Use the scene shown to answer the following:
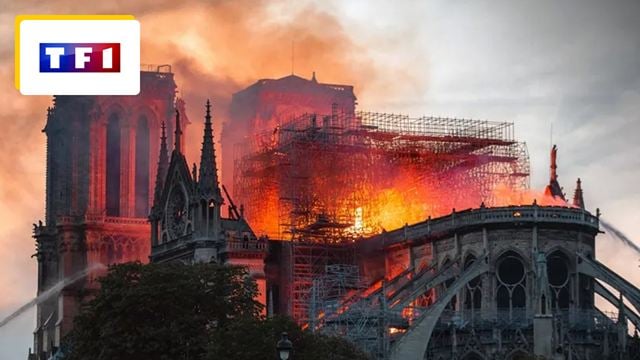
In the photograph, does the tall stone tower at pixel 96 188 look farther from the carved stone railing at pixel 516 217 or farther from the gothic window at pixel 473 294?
the gothic window at pixel 473 294

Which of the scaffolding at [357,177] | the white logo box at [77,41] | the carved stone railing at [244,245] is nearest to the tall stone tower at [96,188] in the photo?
the scaffolding at [357,177]

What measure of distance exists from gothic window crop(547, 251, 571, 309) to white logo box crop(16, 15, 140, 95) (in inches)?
2600

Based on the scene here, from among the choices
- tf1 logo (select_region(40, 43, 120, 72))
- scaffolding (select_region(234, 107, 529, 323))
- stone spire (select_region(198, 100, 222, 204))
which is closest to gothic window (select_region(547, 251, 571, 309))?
scaffolding (select_region(234, 107, 529, 323))

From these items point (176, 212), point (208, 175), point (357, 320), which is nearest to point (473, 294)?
point (357, 320)

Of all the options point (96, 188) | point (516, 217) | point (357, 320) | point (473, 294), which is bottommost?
point (357, 320)

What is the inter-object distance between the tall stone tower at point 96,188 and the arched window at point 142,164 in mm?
91

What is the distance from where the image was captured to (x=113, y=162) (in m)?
180

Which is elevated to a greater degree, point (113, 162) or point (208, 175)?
point (113, 162)

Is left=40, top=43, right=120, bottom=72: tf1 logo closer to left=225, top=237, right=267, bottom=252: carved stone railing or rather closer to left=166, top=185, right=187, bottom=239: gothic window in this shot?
left=225, top=237, right=267, bottom=252: carved stone railing

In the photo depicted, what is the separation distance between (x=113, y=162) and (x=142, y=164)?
9.04 feet

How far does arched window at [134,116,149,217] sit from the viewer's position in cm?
18000

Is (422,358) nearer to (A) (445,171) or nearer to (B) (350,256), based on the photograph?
(B) (350,256)

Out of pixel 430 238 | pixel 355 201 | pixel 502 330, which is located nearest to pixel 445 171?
pixel 355 201

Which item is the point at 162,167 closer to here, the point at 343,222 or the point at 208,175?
the point at 208,175
